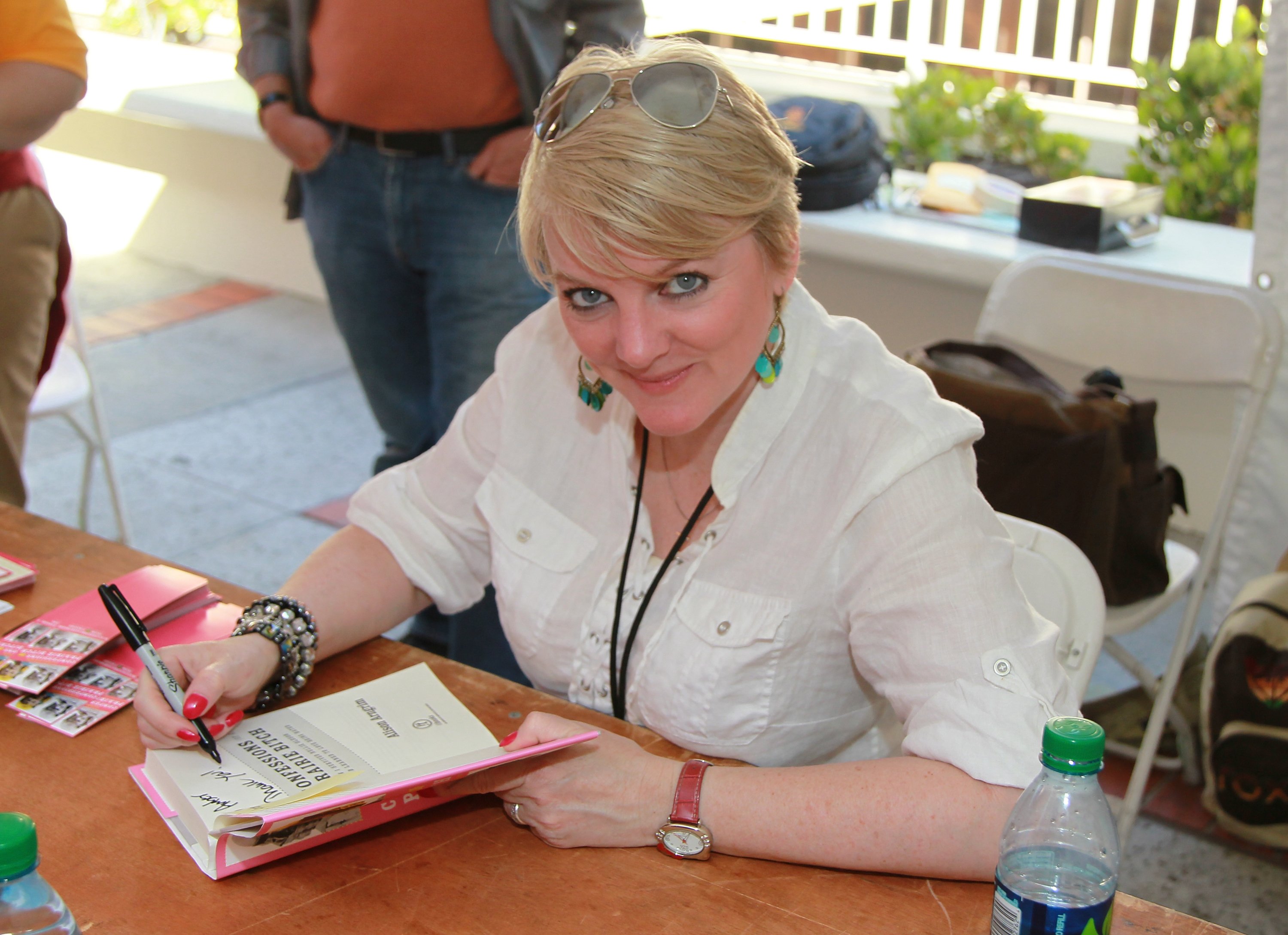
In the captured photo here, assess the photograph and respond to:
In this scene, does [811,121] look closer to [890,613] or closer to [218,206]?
[890,613]

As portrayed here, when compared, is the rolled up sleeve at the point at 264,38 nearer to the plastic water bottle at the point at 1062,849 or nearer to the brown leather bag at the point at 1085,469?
the brown leather bag at the point at 1085,469

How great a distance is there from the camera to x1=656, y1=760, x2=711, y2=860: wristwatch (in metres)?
1.10

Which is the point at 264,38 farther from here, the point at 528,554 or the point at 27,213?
the point at 528,554

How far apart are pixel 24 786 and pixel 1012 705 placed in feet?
2.94

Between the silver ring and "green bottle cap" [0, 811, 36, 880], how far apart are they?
1.37 feet

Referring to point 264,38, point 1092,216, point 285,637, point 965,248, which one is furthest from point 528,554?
point 1092,216

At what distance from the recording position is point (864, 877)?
1089mm

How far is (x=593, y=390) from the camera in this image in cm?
143

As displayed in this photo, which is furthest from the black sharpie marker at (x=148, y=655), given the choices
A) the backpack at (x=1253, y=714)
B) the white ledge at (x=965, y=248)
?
the white ledge at (x=965, y=248)

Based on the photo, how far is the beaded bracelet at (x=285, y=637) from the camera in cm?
133

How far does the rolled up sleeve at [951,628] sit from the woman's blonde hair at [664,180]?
0.99 ft

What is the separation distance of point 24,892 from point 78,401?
1980mm

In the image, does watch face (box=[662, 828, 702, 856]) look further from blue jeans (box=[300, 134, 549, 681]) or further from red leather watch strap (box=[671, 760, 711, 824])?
blue jeans (box=[300, 134, 549, 681])

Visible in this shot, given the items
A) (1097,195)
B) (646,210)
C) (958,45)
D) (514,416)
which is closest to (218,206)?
(958,45)
